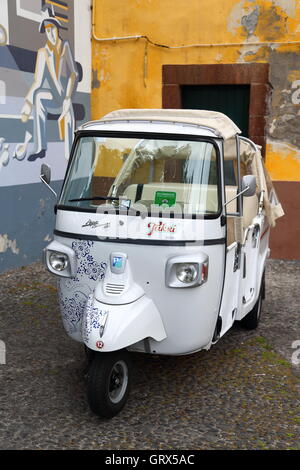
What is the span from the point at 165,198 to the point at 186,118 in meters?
0.79

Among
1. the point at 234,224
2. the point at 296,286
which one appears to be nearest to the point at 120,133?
the point at 234,224

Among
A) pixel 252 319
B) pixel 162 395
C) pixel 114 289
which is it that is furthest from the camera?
pixel 252 319

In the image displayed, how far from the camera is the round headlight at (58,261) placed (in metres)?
4.46

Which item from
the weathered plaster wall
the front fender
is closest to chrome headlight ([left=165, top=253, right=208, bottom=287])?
the front fender

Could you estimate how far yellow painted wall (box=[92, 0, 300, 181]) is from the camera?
9.25 m

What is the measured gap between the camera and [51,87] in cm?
907

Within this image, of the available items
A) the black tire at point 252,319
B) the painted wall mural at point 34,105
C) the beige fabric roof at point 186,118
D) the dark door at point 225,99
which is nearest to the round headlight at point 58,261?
the beige fabric roof at point 186,118

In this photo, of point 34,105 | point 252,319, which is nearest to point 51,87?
point 34,105

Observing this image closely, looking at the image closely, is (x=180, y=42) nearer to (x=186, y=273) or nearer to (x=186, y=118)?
(x=186, y=118)

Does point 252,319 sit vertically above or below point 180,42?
below

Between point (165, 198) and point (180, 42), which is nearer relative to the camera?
point (165, 198)

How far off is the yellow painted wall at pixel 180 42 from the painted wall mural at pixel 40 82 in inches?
14.4

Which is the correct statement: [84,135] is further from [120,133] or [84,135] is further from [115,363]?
[115,363]

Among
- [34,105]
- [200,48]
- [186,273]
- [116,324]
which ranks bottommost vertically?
[116,324]
